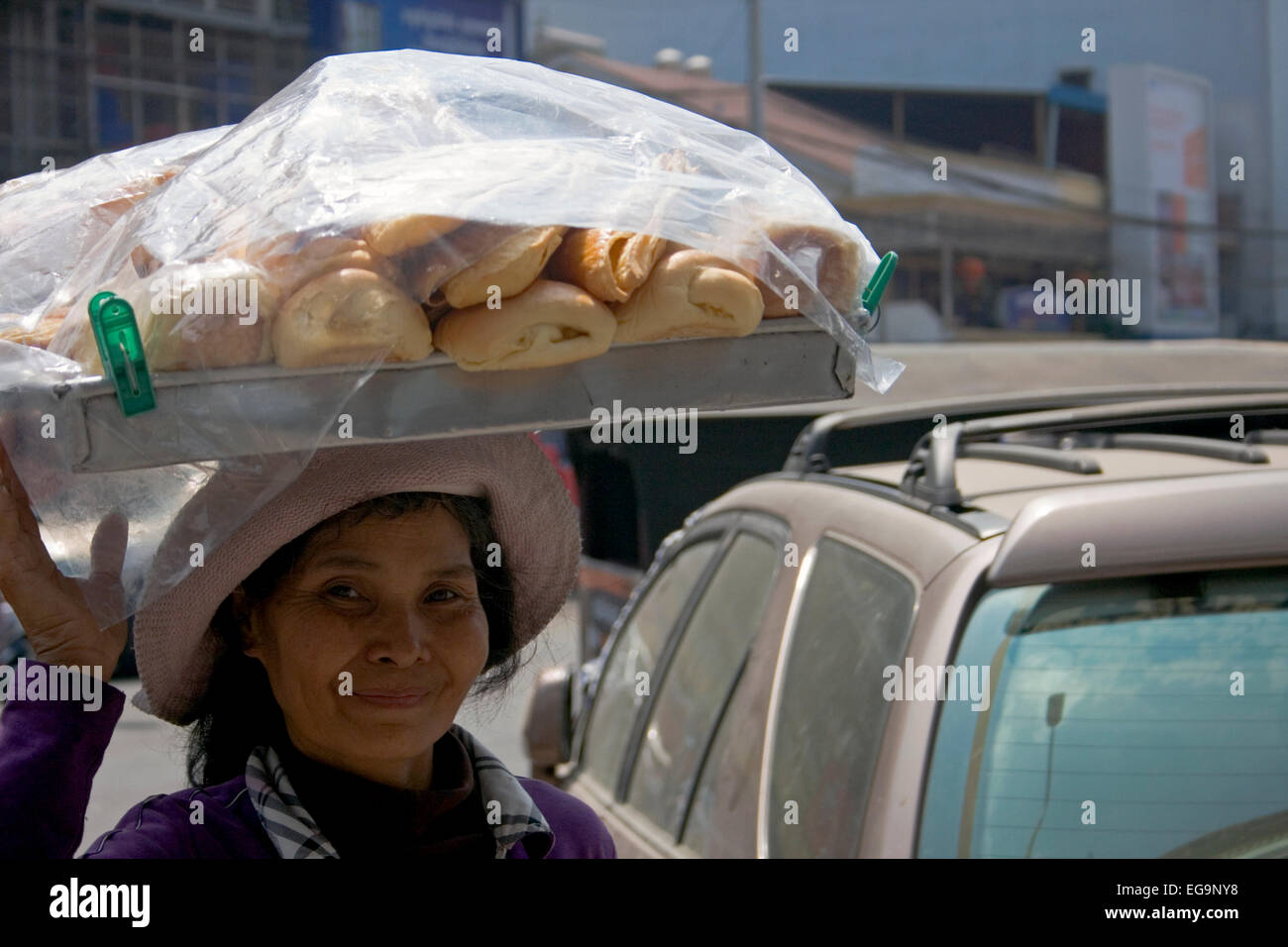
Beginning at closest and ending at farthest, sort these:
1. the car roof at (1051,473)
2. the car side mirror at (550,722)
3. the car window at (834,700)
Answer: the car window at (834,700)
the car roof at (1051,473)
the car side mirror at (550,722)

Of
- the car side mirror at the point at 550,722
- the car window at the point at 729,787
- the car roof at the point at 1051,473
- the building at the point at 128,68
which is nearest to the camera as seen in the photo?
the car roof at the point at 1051,473

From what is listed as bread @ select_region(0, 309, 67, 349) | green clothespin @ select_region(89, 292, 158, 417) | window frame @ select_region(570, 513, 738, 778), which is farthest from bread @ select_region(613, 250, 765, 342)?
window frame @ select_region(570, 513, 738, 778)

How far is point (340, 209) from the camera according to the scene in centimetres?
121

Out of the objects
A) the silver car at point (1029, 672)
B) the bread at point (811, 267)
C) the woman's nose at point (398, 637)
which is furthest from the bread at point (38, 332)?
the silver car at point (1029, 672)

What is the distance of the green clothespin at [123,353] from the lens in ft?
3.89

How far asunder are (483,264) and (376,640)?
562mm

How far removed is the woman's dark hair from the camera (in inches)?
66.5

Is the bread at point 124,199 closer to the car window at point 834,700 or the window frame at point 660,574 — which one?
the car window at point 834,700

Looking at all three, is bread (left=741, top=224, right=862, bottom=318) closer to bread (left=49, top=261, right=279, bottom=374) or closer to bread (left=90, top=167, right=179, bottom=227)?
bread (left=49, top=261, right=279, bottom=374)

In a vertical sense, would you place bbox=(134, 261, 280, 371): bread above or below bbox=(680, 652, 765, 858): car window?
above

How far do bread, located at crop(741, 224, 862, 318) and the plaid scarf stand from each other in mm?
763

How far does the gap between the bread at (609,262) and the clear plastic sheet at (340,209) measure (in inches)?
0.9
